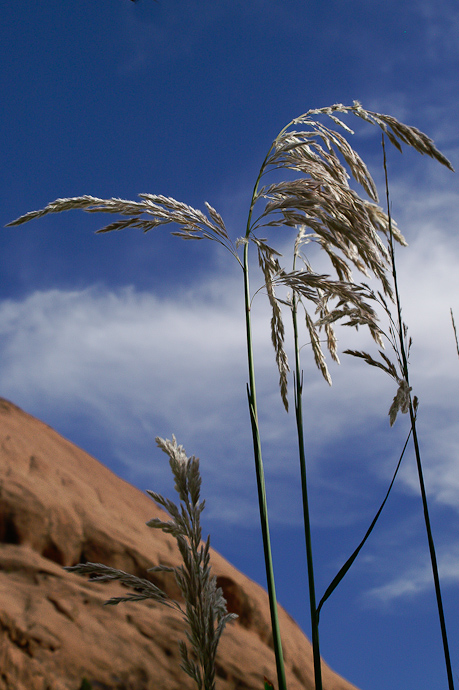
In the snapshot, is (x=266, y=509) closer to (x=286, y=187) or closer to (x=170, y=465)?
(x=170, y=465)

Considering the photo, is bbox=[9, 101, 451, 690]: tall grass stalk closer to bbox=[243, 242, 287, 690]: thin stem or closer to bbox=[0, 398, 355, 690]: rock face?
bbox=[243, 242, 287, 690]: thin stem

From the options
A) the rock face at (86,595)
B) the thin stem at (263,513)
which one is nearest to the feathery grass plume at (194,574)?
the thin stem at (263,513)

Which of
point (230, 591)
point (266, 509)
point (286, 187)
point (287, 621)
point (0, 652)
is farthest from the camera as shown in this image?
point (287, 621)

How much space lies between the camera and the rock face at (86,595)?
7.86 feet

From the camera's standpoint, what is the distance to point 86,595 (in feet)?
9.32

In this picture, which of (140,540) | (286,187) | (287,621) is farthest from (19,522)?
(286,187)

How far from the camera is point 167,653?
105 inches

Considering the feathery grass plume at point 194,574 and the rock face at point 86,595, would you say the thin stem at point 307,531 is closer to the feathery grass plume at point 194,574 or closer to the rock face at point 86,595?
the feathery grass plume at point 194,574

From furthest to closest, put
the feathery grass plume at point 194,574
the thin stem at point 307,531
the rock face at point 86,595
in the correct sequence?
the rock face at point 86,595 → the thin stem at point 307,531 → the feathery grass plume at point 194,574

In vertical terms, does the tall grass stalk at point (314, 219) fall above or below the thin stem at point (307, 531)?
above

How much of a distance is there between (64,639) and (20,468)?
138 cm

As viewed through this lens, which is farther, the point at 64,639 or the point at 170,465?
the point at 64,639

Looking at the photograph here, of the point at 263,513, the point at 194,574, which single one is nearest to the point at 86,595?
the point at 263,513

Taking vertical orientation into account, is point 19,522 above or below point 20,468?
below
